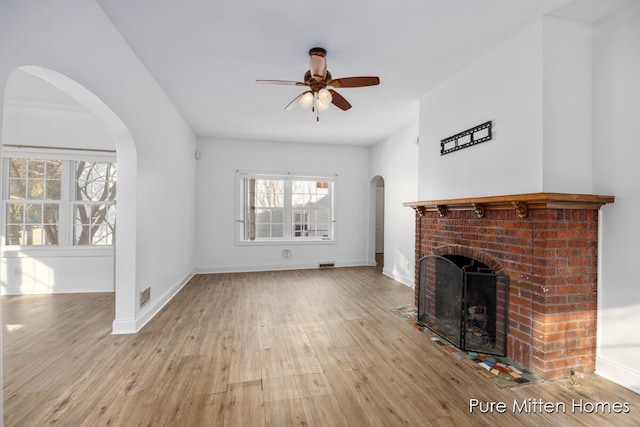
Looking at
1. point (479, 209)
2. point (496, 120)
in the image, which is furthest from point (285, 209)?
point (496, 120)

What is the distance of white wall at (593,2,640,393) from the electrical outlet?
421cm

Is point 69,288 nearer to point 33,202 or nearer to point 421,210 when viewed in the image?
point 33,202

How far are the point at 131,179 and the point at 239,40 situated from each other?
1711mm

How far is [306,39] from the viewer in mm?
2533

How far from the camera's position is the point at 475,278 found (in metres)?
2.65

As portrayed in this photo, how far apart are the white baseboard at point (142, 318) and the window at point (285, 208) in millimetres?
2207

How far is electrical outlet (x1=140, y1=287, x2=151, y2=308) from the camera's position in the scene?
3113 mm

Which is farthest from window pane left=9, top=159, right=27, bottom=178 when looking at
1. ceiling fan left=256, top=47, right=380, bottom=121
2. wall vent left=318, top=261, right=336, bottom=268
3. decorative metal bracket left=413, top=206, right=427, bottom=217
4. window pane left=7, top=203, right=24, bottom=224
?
decorative metal bracket left=413, top=206, right=427, bottom=217

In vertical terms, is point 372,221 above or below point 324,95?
below

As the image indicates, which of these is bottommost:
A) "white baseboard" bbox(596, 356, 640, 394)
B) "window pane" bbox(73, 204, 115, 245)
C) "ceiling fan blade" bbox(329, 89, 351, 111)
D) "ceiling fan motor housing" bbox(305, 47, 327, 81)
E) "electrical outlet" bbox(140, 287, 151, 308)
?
"white baseboard" bbox(596, 356, 640, 394)

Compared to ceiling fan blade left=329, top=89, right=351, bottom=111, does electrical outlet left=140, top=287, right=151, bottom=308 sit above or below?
below

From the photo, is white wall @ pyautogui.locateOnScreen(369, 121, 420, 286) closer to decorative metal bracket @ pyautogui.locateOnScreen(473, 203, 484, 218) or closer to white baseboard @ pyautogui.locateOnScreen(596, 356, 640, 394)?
decorative metal bracket @ pyautogui.locateOnScreen(473, 203, 484, 218)

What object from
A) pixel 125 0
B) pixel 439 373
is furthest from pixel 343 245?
pixel 125 0

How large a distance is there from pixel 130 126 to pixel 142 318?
1994 millimetres
